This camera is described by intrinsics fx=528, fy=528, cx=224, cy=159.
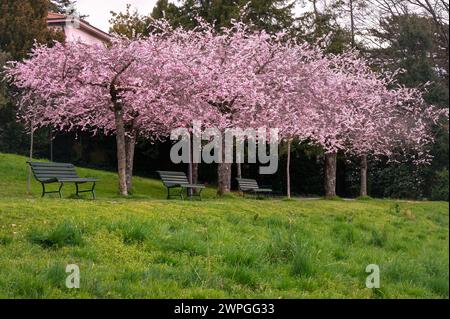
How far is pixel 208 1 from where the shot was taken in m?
27.0

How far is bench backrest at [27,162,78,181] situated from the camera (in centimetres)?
1271

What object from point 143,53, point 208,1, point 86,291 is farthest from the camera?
point 208,1

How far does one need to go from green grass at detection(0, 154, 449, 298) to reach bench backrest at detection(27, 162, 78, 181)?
3882mm

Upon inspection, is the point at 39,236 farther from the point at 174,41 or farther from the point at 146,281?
the point at 174,41

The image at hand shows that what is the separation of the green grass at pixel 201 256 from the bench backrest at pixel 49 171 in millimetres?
3882

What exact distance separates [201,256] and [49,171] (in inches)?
326

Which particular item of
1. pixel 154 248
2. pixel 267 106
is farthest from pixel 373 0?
pixel 154 248

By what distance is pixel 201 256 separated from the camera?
6.03 meters

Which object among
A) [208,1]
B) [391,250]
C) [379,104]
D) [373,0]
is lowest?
[391,250]

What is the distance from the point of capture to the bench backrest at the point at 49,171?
12711 mm

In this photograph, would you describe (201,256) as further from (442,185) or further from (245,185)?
(245,185)

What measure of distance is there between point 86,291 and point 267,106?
1271cm
